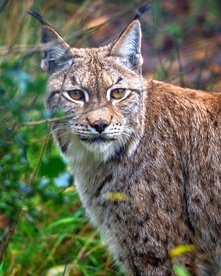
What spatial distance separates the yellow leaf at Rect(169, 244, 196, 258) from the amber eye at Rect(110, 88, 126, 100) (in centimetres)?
101

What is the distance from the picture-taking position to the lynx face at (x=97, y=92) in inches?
242

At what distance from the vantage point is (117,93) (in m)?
6.38

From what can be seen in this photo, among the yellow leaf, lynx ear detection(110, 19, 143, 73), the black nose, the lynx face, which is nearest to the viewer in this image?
the yellow leaf

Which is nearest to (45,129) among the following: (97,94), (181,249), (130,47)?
(97,94)

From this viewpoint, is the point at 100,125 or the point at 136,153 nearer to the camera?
the point at 100,125

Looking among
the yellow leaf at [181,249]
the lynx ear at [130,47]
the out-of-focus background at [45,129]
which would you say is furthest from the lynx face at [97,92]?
the yellow leaf at [181,249]

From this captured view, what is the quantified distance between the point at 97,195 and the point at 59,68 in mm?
872

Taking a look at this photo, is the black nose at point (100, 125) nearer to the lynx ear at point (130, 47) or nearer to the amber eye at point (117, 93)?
the amber eye at point (117, 93)

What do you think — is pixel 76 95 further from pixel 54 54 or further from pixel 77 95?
pixel 54 54

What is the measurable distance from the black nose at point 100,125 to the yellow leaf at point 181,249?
852 millimetres

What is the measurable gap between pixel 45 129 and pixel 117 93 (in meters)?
0.67

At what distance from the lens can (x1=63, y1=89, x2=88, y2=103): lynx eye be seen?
6316 millimetres

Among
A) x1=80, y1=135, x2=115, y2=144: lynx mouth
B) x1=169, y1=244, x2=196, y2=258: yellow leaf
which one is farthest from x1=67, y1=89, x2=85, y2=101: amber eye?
x1=169, y1=244, x2=196, y2=258: yellow leaf

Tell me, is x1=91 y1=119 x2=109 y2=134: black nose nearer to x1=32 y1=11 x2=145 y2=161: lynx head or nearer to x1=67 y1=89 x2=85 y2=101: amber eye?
x1=32 y1=11 x2=145 y2=161: lynx head
